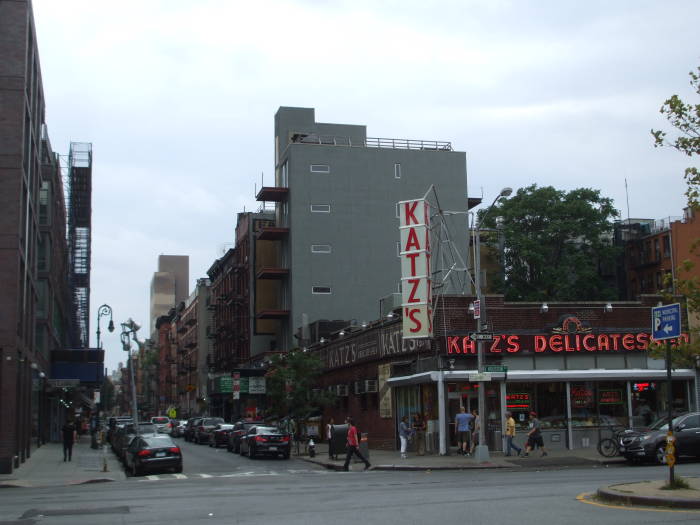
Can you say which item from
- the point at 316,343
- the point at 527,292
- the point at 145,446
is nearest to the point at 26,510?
the point at 145,446

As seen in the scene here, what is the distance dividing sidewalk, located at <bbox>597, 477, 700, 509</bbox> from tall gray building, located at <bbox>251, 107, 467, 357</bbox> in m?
43.9

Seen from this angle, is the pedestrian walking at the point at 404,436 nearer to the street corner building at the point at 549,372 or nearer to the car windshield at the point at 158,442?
the street corner building at the point at 549,372

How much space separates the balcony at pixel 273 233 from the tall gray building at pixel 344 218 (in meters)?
0.08

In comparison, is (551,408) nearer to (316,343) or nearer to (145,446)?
(145,446)

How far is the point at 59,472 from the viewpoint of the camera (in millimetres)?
31547

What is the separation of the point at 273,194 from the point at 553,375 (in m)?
32.2

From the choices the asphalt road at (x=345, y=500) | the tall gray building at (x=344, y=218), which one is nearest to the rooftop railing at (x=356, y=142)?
the tall gray building at (x=344, y=218)

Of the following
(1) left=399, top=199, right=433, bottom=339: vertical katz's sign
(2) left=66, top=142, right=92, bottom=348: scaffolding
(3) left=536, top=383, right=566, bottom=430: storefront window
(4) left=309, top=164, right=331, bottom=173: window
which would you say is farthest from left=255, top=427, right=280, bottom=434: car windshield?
(2) left=66, top=142, right=92, bottom=348: scaffolding

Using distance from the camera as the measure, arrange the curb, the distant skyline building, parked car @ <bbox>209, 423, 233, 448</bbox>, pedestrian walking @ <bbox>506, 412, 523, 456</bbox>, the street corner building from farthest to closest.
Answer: the distant skyline building
parked car @ <bbox>209, 423, 233, 448</bbox>
the street corner building
pedestrian walking @ <bbox>506, 412, 523, 456</bbox>
the curb

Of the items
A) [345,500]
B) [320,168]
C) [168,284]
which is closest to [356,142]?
[320,168]

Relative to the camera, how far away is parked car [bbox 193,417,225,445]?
5444 centimetres

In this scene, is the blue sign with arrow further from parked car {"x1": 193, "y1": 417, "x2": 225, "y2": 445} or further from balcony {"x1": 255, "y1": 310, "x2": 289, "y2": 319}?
balcony {"x1": 255, "y1": 310, "x2": 289, "y2": 319}

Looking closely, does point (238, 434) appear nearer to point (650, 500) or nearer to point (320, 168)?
point (320, 168)

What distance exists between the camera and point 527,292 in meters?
67.1
